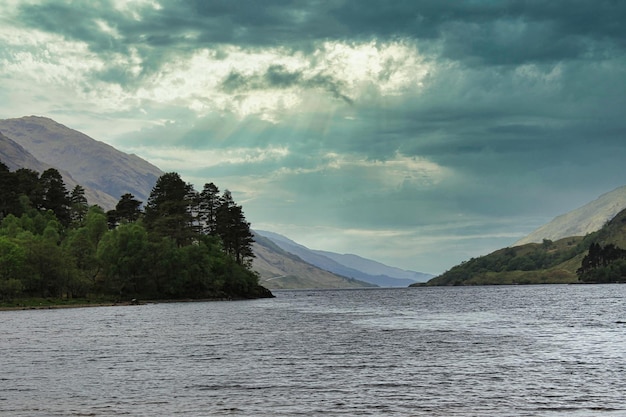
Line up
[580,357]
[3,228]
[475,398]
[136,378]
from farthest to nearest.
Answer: [3,228] < [580,357] < [136,378] < [475,398]

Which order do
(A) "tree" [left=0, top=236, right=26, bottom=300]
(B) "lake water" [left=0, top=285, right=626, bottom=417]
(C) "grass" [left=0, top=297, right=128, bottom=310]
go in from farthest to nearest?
(C) "grass" [left=0, top=297, right=128, bottom=310] < (A) "tree" [left=0, top=236, right=26, bottom=300] < (B) "lake water" [left=0, top=285, right=626, bottom=417]

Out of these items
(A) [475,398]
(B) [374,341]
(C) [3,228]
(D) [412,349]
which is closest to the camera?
(A) [475,398]

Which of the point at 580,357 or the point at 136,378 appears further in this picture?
the point at 580,357

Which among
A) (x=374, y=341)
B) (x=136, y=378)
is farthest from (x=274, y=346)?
(x=136, y=378)

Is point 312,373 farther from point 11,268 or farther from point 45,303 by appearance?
point 45,303

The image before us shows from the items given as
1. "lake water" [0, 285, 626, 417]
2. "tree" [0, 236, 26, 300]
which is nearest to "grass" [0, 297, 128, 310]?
"tree" [0, 236, 26, 300]

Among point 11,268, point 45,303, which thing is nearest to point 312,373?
point 11,268

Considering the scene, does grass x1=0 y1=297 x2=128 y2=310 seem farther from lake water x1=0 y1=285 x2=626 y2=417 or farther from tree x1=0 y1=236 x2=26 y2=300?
lake water x1=0 y1=285 x2=626 y2=417

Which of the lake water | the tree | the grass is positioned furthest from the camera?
the grass

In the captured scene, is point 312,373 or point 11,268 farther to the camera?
point 11,268

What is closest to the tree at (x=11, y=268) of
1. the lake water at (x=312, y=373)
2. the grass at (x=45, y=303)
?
the grass at (x=45, y=303)

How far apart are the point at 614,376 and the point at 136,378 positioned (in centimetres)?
3811

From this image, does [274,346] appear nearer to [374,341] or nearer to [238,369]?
[374,341]

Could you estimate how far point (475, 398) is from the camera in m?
41.9
